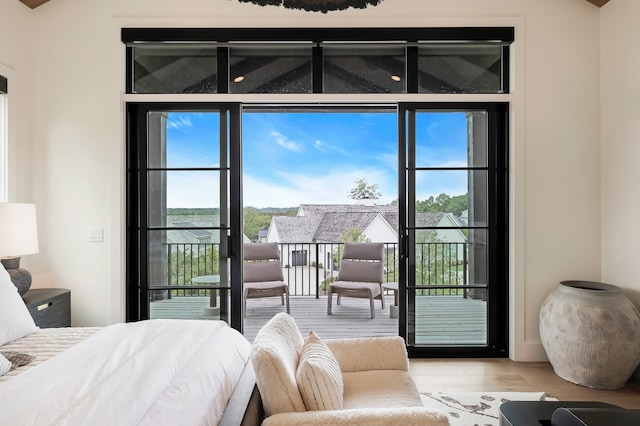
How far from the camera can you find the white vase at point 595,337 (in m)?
2.75

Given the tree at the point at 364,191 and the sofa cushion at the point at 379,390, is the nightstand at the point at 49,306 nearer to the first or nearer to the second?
the sofa cushion at the point at 379,390

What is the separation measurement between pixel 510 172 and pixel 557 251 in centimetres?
80

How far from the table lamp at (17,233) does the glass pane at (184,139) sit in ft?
3.45

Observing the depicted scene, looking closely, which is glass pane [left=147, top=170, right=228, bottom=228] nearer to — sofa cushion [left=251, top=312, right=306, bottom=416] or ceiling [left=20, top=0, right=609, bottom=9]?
ceiling [left=20, top=0, right=609, bottom=9]

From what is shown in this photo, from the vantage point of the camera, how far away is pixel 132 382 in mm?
1274

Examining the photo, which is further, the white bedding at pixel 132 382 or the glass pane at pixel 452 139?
the glass pane at pixel 452 139

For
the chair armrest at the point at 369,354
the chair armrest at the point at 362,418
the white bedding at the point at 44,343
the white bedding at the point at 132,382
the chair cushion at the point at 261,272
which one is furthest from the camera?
the chair cushion at the point at 261,272

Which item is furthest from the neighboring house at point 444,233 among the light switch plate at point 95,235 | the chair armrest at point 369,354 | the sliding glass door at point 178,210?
the light switch plate at point 95,235

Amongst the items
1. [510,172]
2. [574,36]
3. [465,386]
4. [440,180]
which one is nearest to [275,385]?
[465,386]

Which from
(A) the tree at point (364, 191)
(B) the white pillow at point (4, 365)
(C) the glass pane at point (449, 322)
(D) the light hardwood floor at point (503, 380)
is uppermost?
(A) the tree at point (364, 191)

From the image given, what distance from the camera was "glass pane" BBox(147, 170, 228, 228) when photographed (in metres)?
3.39

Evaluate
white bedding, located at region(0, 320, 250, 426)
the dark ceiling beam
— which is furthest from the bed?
the dark ceiling beam

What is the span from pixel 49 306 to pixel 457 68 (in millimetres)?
3842

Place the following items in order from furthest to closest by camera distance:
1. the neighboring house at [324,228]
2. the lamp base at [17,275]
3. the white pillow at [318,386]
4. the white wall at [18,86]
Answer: the neighboring house at [324,228]
the white wall at [18,86]
the lamp base at [17,275]
the white pillow at [318,386]
